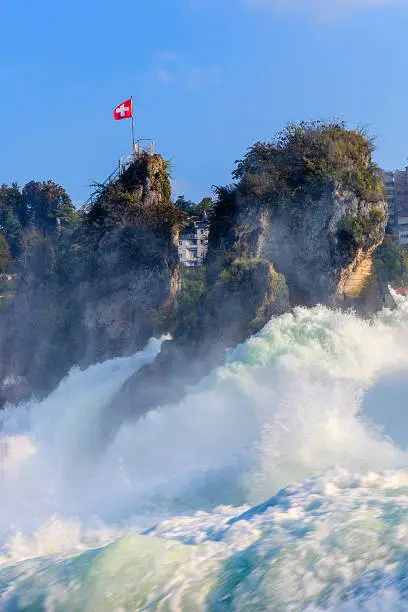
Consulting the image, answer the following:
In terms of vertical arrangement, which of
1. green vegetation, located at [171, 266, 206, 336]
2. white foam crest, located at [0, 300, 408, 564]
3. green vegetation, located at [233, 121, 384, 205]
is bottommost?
white foam crest, located at [0, 300, 408, 564]

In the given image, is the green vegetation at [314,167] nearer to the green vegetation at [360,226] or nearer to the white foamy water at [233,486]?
the green vegetation at [360,226]

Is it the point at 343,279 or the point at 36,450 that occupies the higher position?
the point at 343,279

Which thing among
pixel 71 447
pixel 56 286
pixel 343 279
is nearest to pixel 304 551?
pixel 71 447

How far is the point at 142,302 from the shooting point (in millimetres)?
18312

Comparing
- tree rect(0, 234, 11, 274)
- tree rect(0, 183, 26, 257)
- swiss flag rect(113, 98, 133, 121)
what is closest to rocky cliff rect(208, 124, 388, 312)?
swiss flag rect(113, 98, 133, 121)

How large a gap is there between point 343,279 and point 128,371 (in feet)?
19.8

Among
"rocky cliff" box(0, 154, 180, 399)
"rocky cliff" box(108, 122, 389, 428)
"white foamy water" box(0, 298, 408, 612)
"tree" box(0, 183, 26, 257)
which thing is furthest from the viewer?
"tree" box(0, 183, 26, 257)

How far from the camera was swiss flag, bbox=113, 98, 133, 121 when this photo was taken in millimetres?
20438

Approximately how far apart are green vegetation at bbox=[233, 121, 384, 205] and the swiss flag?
5807 mm

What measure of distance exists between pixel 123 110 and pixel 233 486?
15215 millimetres

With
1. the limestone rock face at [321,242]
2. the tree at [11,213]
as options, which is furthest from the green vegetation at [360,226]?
the tree at [11,213]

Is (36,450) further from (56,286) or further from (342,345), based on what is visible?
(56,286)

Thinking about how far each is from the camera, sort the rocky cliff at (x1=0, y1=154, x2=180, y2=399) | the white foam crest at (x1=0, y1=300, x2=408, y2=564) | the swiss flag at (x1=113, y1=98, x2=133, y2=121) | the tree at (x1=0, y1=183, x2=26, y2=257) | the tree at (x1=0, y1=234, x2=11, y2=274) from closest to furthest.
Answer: the white foam crest at (x1=0, y1=300, x2=408, y2=564), the rocky cliff at (x1=0, y1=154, x2=180, y2=399), the swiss flag at (x1=113, y1=98, x2=133, y2=121), the tree at (x1=0, y1=234, x2=11, y2=274), the tree at (x1=0, y1=183, x2=26, y2=257)

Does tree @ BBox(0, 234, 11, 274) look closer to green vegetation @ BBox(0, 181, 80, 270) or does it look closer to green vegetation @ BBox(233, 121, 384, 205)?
green vegetation @ BBox(0, 181, 80, 270)
